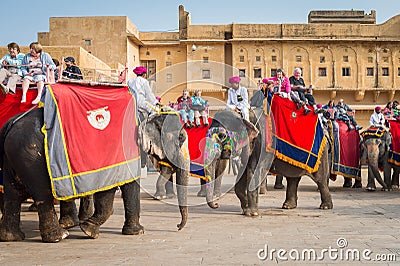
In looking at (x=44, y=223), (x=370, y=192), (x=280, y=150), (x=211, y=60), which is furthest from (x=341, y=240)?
(x=211, y=60)

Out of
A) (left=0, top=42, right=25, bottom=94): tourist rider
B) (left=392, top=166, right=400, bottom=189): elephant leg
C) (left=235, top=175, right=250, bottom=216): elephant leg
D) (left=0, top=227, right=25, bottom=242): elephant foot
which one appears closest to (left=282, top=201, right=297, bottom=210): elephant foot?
(left=235, top=175, right=250, bottom=216): elephant leg

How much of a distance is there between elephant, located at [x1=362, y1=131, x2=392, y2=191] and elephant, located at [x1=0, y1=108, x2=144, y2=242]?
8584 millimetres

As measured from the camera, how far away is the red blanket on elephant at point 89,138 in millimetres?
6270

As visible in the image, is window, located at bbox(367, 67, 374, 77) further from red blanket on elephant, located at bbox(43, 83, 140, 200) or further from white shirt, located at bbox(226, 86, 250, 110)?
red blanket on elephant, located at bbox(43, 83, 140, 200)

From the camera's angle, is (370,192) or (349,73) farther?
(349,73)

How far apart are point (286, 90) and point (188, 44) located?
35.0 metres

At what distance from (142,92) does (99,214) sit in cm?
200

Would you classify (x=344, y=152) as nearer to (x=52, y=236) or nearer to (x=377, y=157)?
(x=377, y=157)

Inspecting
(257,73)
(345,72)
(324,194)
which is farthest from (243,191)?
(345,72)

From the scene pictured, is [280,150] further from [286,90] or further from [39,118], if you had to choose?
[39,118]

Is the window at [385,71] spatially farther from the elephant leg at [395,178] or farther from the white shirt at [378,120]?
the elephant leg at [395,178]

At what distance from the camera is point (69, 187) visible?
627 centimetres

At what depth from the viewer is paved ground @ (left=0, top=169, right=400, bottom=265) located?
18.3ft

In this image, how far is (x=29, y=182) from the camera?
6.35 m
